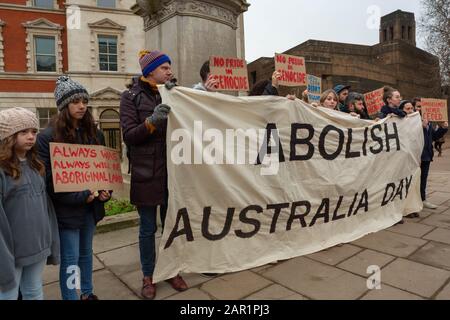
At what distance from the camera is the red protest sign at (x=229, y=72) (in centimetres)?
383

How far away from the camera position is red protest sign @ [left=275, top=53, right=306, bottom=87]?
4246 mm

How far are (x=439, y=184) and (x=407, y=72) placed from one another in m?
18.3

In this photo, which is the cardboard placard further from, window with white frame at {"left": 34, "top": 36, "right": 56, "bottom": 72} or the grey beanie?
window with white frame at {"left": 34, "top": 36, "right": 56, "bottom": 72}

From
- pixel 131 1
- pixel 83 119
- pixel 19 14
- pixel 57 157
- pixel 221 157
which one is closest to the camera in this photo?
pixel 57 157

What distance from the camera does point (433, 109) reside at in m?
5.39

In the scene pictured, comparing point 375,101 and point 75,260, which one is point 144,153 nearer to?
point 75,260

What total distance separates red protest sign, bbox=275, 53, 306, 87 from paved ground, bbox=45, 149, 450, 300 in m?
2.16

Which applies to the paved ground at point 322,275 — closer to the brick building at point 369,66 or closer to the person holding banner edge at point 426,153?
the person holding banner edge at point 426,153

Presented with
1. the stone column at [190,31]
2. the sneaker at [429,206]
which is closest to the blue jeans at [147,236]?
the stone column at [190,31]

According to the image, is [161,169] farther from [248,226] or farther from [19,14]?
[19,14]

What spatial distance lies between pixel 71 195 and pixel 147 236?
0.72 meters

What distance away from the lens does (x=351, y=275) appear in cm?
299

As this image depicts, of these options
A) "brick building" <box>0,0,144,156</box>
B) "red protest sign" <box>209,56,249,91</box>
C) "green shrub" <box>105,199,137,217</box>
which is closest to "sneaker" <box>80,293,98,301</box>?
"red protest sign" <box>209,56,249,91</box>
